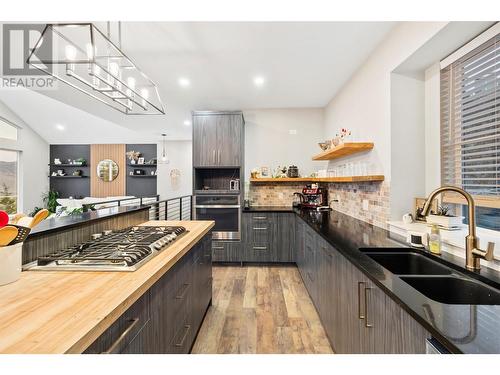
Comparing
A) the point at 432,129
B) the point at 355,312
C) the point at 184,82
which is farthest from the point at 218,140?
the point at 355,312

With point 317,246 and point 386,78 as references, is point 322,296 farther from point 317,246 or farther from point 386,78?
point 386,78

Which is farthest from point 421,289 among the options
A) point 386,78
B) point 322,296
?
point 386,78

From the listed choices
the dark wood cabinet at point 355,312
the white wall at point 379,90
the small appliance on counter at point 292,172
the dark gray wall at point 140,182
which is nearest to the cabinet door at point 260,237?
the small appliance on counter at point 292,172

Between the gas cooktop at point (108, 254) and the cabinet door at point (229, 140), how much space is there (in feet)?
8.31

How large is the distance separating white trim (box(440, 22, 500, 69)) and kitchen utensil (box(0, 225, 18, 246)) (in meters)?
2.78

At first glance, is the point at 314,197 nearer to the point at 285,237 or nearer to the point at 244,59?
the point at 285,237

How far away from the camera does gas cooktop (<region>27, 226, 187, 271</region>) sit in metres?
1.16

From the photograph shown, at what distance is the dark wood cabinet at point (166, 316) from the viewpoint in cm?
86

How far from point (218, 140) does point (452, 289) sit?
11.7 ft

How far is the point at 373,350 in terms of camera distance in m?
1.22

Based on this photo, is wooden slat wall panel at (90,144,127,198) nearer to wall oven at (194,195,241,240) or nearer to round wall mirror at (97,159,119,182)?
round wall mirror at (97,159,119,182)

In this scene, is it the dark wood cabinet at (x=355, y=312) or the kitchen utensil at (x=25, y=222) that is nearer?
the dark wood cabinet at (x=355, y=312)

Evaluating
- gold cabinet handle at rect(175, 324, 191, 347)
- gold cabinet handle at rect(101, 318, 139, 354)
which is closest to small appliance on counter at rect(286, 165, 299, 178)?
gold cabinet handle at rect(175, 324, 191, 347)

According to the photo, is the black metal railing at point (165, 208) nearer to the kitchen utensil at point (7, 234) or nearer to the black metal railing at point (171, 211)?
the black metal railing at point (171, 211)
